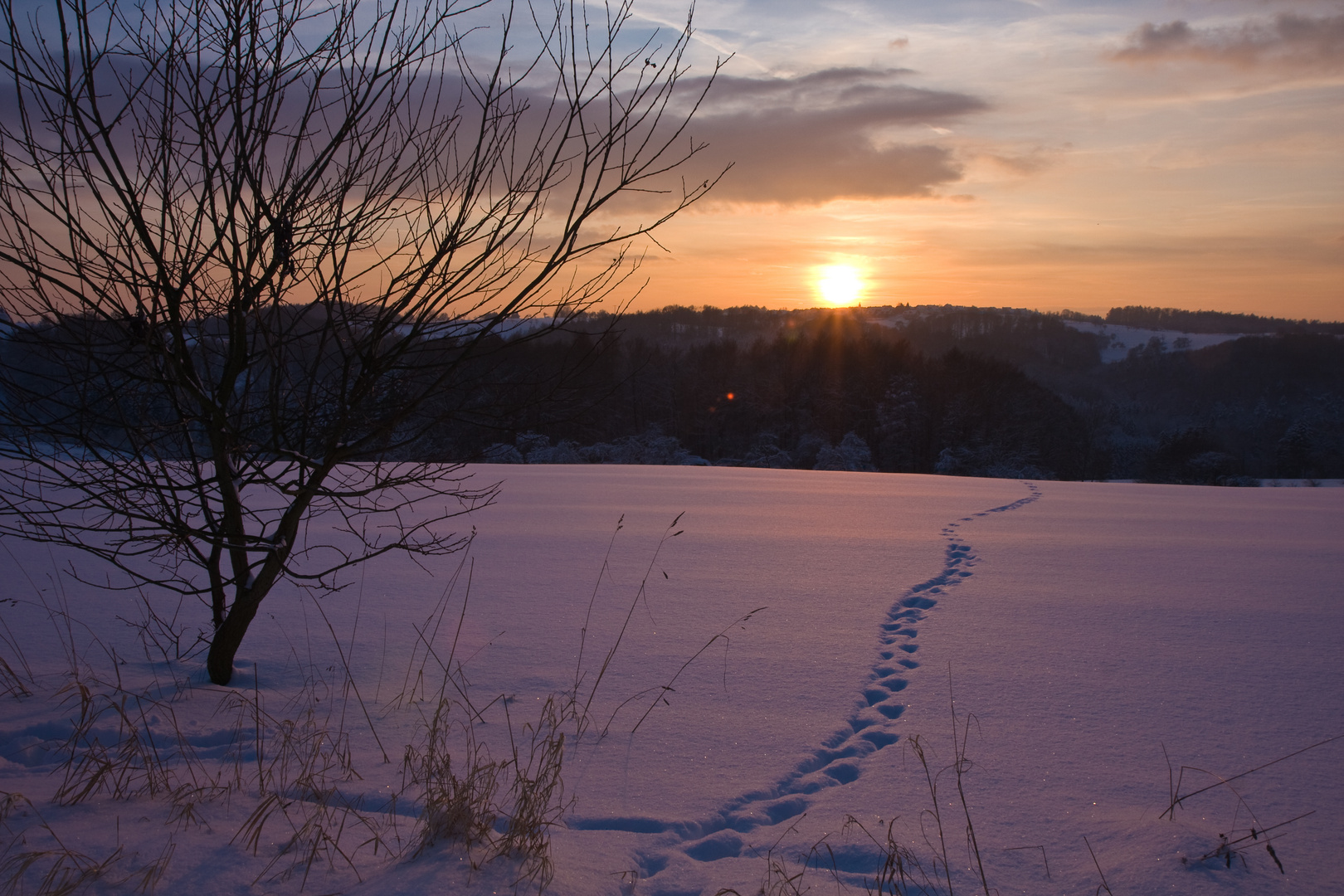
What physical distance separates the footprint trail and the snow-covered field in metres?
0.01

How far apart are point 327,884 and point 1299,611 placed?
522 cm

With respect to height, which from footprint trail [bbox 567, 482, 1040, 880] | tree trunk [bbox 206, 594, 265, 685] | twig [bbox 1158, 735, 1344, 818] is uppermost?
tree trunk [bbox 206, 594, 265, 685]

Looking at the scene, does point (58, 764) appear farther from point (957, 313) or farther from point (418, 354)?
point (957, 313)

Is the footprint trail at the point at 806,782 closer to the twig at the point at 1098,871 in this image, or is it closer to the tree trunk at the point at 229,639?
the twig at the point at 1098,871

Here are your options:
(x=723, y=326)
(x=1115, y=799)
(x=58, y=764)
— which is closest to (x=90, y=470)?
(x=58, y=764)

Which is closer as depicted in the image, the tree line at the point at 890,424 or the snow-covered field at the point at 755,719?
Result: the snow-covered field at the point at 755,719

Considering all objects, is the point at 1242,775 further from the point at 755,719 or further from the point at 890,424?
the point at 890,424

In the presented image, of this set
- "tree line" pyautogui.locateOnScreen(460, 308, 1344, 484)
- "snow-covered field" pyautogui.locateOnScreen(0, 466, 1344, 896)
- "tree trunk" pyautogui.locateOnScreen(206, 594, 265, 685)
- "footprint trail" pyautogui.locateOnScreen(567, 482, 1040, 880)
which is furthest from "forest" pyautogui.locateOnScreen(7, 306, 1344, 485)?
"footprint trail" pyautogui.locateOnScreen(567, 482, 1040, 880)

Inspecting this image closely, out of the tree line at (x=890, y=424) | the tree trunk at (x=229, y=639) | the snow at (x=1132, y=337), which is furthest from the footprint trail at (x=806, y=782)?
the snow at (x=1132, y=337)

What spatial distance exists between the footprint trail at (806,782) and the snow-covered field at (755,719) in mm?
11

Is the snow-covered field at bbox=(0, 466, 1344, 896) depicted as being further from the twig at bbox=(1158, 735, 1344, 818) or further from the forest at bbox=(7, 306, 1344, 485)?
the forest at bbox=(7, 306, 1344, 485)

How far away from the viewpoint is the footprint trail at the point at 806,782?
6.91 ft

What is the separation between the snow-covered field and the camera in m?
1.97

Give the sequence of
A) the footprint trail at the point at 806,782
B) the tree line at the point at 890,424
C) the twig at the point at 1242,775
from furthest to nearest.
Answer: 1. the tree line at the point at 890,424
2. the twig at the point at 1242,775
3. the footprint trail at the point at 806,782
